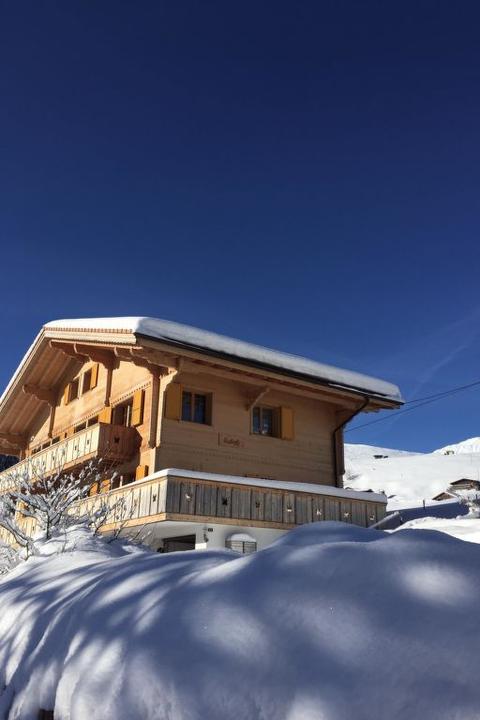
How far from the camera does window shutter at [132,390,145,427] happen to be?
15.8 m

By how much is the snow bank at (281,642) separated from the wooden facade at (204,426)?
32.8 ft

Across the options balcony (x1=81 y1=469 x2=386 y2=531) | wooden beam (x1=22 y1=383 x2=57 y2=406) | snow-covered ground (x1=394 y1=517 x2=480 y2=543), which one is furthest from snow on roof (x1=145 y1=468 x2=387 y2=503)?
wooden beam (x1=22 y1=383 x2=57 y2=406)

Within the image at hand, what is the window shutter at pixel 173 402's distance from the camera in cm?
1524

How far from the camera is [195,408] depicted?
16.2 metres

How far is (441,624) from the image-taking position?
200cm

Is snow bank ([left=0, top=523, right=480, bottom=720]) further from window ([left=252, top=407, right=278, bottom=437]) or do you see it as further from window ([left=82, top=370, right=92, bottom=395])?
window ([left=82, top=370, right=92, bottom=395])

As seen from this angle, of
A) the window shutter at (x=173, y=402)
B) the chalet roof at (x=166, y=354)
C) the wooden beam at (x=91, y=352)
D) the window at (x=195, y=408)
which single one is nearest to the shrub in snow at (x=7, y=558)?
the chalet roof at (x=166, y=354)

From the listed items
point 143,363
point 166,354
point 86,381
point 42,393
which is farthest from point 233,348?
Result: point 42,393

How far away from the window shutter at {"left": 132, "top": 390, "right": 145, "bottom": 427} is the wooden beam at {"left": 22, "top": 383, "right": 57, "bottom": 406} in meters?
7.25

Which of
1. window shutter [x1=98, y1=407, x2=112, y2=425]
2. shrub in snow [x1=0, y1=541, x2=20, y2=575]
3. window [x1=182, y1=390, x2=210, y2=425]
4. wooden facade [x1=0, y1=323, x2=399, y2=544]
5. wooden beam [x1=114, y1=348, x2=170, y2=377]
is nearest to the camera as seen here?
shrub in snow [x1=0, y1=541, x2=20, y2=575]

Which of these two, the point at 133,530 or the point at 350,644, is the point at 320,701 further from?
the point at 133,530

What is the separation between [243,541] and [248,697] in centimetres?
1233

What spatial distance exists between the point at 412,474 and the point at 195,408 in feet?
194

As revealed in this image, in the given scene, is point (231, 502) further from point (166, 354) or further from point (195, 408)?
point (166, 354)
